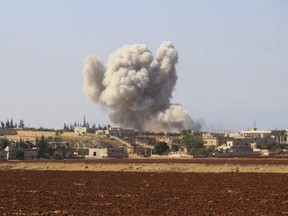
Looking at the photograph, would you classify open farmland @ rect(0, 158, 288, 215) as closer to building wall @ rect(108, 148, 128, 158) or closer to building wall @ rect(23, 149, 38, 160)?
building wall @ rect(23, 149, 38, 160)

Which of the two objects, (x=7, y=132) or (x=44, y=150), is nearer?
(x=44, y=150)

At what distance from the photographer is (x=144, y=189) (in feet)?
141

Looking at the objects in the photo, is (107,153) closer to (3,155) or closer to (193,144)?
(193,144)

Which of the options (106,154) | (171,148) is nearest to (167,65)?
(171,148)

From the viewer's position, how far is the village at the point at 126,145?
12875 centimetres

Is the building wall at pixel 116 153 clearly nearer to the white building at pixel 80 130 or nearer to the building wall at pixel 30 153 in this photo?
the building wall at pixel 30 153

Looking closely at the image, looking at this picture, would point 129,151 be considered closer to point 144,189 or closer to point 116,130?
point 116,130

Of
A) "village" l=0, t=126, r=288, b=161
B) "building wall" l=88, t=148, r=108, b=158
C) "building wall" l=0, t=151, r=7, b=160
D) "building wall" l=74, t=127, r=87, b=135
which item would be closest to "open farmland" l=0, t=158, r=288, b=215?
"building wall" l=0, t=151, r=7, b=160

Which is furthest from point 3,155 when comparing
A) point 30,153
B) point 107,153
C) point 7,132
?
point 7,132

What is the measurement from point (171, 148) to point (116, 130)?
2569 cm

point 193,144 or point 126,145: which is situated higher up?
point 126,145

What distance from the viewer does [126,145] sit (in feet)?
523

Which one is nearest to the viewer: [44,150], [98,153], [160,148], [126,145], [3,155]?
[3,155]

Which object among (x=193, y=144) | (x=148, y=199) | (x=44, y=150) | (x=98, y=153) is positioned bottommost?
(x=148, y=199)
